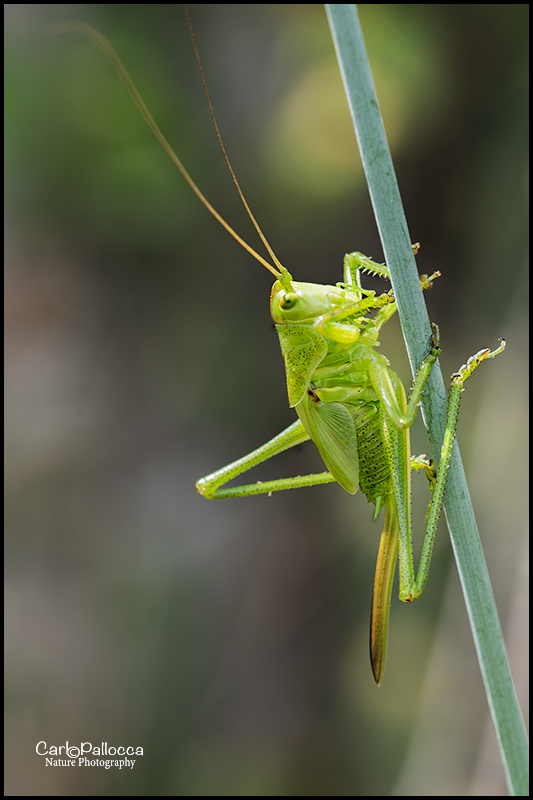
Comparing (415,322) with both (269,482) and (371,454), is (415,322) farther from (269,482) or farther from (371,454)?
(269,482)

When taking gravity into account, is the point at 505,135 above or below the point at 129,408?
above

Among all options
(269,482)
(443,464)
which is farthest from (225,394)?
(443,464)

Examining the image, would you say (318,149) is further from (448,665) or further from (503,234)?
(448,665)

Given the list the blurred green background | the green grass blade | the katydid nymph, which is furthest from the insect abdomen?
the blurred green background

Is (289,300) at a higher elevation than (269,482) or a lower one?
higher

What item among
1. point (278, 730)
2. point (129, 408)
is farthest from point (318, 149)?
point (278, 730)

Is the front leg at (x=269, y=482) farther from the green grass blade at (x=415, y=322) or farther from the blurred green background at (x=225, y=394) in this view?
the blurred green background at (x=225, y=394)
